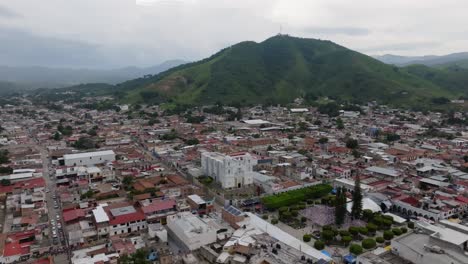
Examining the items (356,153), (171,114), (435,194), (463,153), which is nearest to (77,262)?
(435,194)

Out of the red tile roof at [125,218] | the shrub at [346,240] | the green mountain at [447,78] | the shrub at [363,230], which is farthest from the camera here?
the green mountain at [447,78]

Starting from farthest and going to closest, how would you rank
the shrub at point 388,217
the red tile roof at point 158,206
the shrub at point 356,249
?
the red tile roof at point 158,206 < the shrub at point 388,217 < the shrub at point 356,249

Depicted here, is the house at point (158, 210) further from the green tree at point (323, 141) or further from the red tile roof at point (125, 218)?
the green tree at point (323, 141)

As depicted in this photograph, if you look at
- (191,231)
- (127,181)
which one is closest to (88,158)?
(127,181)

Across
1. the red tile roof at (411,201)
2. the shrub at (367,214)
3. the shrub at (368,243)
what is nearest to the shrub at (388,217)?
the shrub at (367,214)

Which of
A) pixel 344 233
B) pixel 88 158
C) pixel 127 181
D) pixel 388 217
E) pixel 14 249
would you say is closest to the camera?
pixel 14 249

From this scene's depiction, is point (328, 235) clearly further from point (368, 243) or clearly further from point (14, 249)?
A: point (14, 249)

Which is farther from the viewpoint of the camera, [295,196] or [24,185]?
[24,185]
